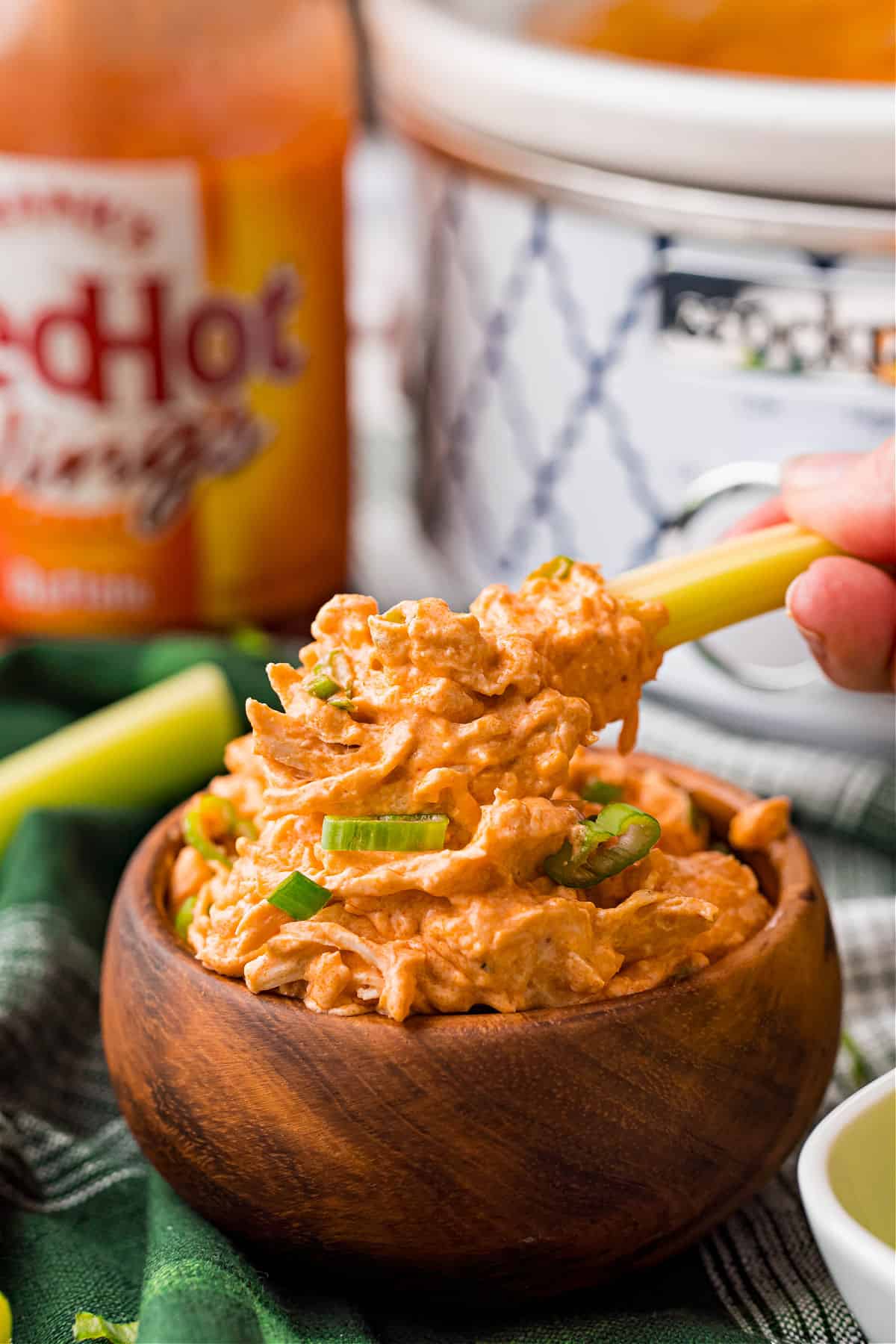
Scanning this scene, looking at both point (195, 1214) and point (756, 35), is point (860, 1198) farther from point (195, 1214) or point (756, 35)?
point (756, 35)

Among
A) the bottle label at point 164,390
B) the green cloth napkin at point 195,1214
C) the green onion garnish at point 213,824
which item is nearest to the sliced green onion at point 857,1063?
the green cloth napkin at point 195,1214

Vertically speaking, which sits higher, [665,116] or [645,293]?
[665,116]

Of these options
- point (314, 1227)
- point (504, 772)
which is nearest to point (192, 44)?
point (504, 772)

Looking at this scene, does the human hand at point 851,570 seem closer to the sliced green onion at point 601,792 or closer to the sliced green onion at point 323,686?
the sliced green onion at point 601,792

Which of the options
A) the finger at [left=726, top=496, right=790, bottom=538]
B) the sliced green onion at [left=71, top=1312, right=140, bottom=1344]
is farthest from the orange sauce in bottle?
the sliced green onion at [left=71, top=1312, right=140, bottom=1344]

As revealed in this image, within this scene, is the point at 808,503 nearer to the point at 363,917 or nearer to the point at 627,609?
the point at 627,609

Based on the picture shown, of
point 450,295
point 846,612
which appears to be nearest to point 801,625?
point 846,612
